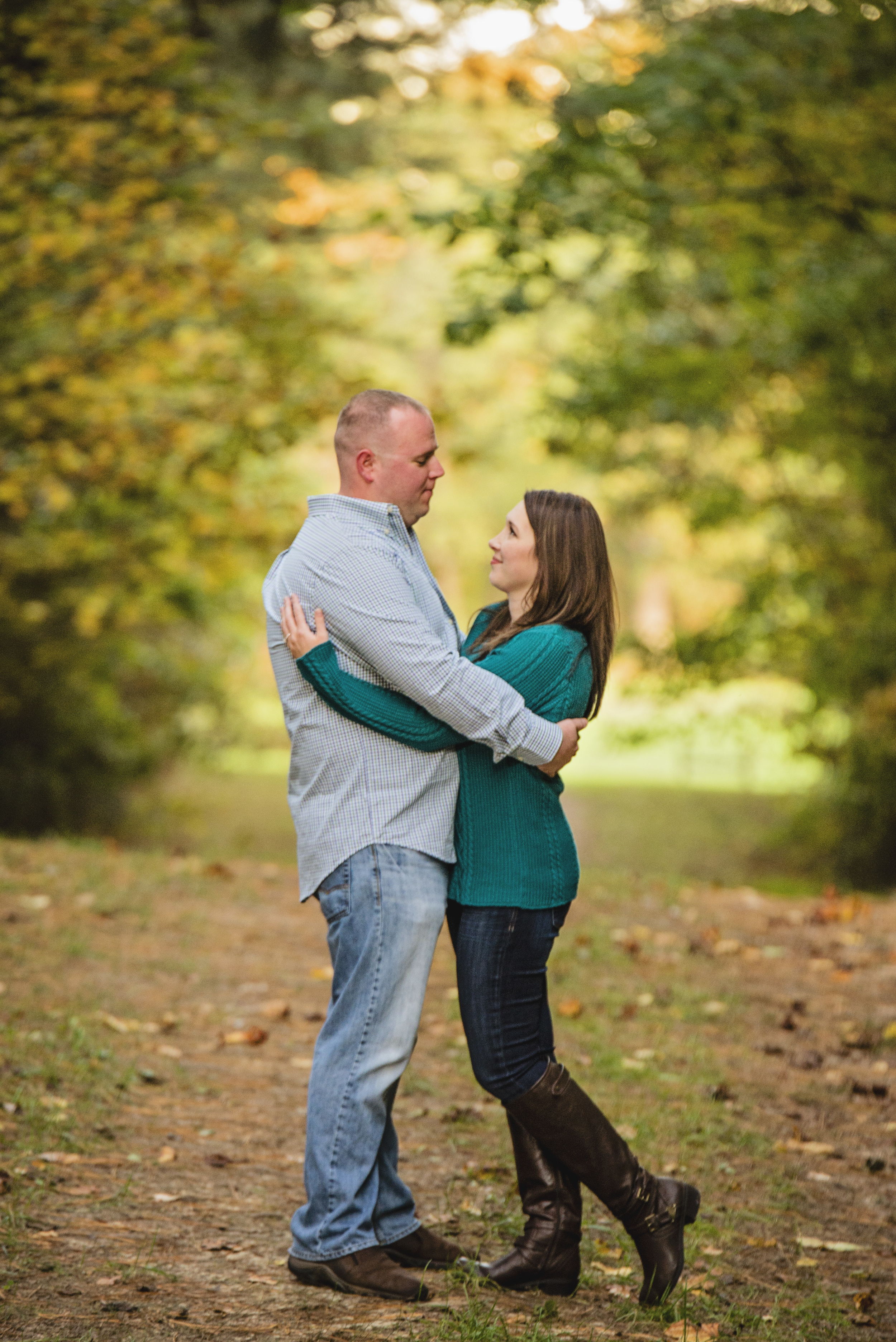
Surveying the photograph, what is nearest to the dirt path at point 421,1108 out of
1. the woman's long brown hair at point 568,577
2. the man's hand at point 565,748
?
the man's hand at point 565,748

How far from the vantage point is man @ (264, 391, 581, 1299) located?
3029 mm

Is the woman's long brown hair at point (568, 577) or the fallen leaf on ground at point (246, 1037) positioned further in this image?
the fallen leaf on ground at point (246, 1037)

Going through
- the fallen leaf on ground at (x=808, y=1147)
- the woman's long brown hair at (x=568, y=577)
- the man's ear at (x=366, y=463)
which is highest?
the man's ear at (x=366, y=463)

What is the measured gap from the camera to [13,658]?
35.7 feet

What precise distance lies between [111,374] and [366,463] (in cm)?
678

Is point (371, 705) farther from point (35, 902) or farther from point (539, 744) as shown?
point (35, 902)

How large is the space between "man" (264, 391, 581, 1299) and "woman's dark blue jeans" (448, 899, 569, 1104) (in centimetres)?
11

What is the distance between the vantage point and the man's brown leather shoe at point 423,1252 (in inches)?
130

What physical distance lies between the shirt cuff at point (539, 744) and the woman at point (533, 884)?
0.41 feet

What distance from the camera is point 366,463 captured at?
3131mm

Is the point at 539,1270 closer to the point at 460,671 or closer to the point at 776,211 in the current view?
the point at 460,671

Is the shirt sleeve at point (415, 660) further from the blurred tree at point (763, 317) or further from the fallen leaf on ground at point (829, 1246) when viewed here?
the blurred tree at point (763, 317)

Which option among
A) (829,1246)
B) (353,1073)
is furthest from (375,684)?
(829,1246)

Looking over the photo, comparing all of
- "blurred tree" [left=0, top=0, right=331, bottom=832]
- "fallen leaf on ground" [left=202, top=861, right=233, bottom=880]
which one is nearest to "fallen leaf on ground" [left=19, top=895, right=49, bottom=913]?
"fallen leaf on ground" [left=202, top=861, right=233, bottom=880]
